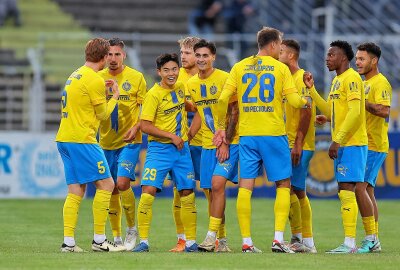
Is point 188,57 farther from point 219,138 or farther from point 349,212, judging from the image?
point 349,212

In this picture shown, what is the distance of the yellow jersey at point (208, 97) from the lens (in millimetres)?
13914

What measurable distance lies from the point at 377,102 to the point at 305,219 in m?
1.69

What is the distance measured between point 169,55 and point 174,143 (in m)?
1.06

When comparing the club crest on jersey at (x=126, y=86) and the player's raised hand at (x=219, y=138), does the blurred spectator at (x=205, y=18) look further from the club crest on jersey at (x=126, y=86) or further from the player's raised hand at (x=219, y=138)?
the player's raised hand at (x=219, y=138)

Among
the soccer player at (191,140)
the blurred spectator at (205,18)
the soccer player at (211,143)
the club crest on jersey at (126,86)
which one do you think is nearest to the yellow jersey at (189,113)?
the soccer player at (191,140)

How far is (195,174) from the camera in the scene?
14727 millimetres

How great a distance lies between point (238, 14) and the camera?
30.8 meters

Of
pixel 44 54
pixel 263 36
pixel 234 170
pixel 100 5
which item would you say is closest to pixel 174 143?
pixel 234 170

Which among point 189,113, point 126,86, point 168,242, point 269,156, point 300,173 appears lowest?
point 168,242

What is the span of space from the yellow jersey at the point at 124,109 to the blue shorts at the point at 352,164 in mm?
→ 2575

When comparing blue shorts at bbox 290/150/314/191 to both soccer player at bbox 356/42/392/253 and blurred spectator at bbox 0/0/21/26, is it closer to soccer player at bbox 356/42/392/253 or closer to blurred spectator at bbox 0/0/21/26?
soccer player at bbox 356/42/392/253

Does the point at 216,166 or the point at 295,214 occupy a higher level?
the point at 216,166

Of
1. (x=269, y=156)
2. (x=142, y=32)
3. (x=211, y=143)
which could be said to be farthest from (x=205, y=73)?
(x=142, y=32)

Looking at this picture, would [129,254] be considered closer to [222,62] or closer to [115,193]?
[115,193]
